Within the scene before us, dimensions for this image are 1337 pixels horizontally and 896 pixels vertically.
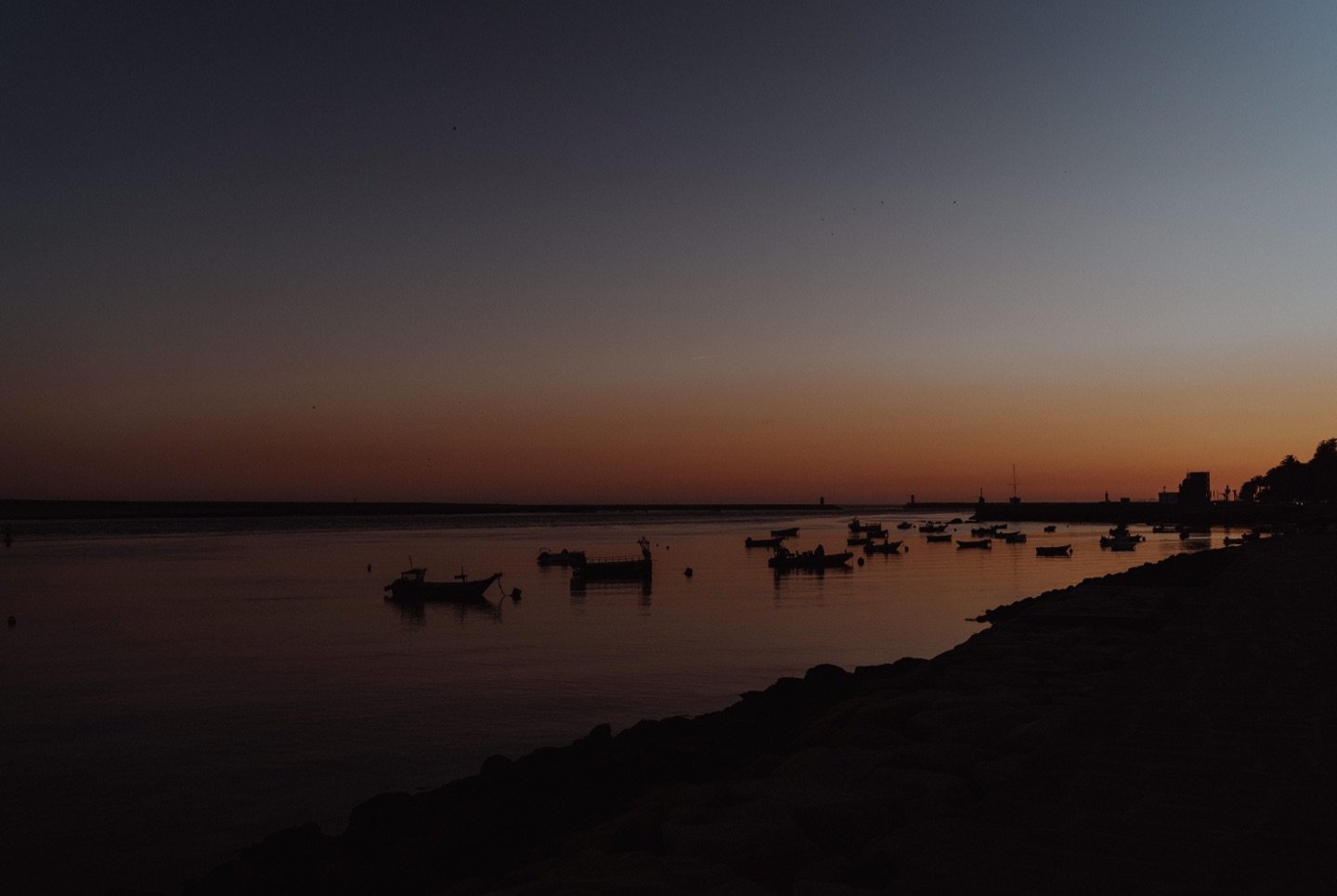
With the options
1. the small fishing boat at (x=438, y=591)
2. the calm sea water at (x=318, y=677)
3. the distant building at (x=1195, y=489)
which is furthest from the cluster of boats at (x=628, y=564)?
the distant building at (x=1195, y=489)

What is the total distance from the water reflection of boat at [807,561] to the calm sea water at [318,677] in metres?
5.98

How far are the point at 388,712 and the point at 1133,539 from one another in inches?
3316

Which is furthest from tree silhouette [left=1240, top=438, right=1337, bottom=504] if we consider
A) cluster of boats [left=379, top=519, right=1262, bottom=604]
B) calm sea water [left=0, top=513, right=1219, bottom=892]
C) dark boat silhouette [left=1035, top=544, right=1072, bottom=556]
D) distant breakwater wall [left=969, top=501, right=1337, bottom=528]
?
calm sea water [left=0, top=513, right=1219, bottom=892]

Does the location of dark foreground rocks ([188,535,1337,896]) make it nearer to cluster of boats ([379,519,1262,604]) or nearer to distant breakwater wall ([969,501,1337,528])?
cluster of boats ([379,519,1262,604])

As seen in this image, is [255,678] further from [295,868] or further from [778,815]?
[778,815]

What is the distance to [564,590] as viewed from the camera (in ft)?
181

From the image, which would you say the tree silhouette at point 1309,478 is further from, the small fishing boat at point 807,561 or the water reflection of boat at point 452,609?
the water reflection of boat at point 452,609

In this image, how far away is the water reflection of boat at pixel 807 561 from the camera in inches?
2719

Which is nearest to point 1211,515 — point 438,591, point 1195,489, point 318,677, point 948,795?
point 1195,489

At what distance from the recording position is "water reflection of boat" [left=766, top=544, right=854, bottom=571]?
69.1 metres

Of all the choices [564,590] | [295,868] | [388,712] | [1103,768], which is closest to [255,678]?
[388,712]

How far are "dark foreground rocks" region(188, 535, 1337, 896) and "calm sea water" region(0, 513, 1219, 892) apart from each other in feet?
11.8

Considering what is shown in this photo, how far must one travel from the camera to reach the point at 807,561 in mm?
70625

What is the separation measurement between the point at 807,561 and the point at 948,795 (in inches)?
2507
